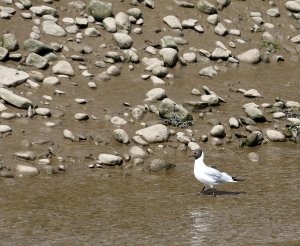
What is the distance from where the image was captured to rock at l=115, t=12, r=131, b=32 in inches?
854

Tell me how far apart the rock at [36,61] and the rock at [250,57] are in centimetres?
688

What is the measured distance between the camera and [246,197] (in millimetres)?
13938

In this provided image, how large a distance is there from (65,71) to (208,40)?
5942 mm

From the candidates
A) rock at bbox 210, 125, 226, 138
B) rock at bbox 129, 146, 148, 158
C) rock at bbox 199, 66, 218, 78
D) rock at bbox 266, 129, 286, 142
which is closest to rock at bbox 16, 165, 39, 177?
rock at bbox 129, 146, 148, 158

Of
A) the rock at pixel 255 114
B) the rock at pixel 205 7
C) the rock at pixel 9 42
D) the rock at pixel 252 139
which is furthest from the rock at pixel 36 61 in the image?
the rock at pixel 205 7

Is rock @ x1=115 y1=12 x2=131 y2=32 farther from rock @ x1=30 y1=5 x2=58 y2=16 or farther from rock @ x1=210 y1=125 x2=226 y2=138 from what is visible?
rock @ x1=210 y1=125 x2=226 y2=138

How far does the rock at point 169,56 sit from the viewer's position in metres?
20.8

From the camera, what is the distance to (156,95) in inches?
724

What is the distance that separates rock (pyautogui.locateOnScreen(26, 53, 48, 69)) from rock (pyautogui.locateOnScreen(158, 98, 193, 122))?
A: 3.55 meters

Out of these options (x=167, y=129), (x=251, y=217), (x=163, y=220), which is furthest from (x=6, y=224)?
(x=167, y=129)

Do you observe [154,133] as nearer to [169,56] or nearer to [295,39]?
[169,56]

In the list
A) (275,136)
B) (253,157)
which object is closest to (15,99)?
(253,157)

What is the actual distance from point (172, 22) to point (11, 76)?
696 centimetres

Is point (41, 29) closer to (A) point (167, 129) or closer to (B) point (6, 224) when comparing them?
(A) point (167, 129)
